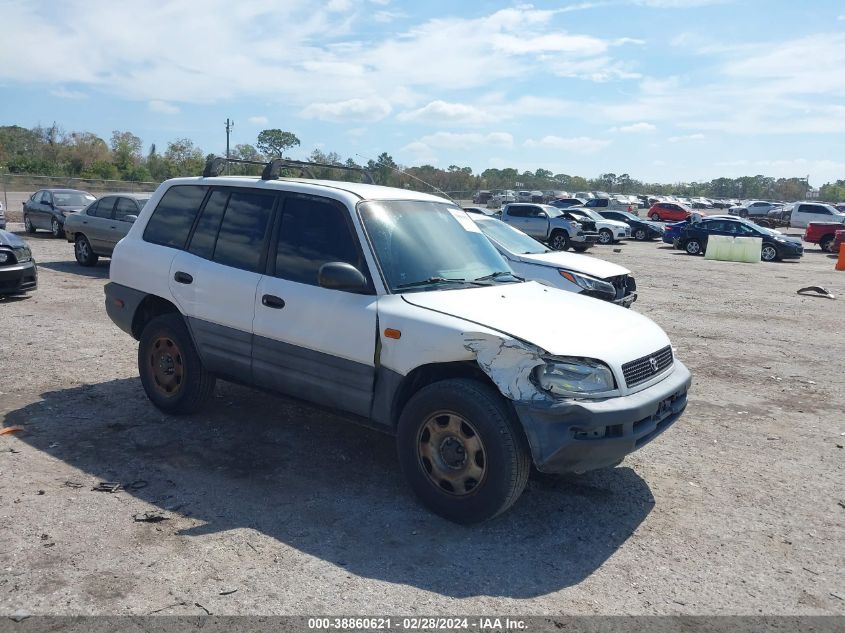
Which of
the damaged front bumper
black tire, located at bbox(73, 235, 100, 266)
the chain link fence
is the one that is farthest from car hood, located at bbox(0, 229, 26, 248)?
the chain link fence

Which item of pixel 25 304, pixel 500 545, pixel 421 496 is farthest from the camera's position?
pixel 25 304

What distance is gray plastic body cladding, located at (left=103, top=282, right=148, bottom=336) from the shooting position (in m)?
6.12

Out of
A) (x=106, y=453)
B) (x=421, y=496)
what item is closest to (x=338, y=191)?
(x=421, y=496)

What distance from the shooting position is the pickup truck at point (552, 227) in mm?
25453

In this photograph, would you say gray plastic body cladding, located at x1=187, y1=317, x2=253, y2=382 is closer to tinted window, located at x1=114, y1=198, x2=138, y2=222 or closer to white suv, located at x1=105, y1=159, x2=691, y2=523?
white suv, located at x1=105, y1=159, x2=691, y2=523

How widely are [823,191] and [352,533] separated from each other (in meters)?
131

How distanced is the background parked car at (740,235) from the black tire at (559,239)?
17.9 feet

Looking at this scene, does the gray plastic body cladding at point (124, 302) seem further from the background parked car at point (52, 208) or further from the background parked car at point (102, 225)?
the background parked car at point (52, 208)

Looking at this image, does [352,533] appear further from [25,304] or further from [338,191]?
[25,304]

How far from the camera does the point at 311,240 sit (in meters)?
5.03

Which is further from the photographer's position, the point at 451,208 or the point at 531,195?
the point at 531,195

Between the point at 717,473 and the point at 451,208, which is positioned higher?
the point at 451,208

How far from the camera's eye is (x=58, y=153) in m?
72.3

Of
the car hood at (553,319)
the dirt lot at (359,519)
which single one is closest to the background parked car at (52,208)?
the dirt lot at (359,519)
